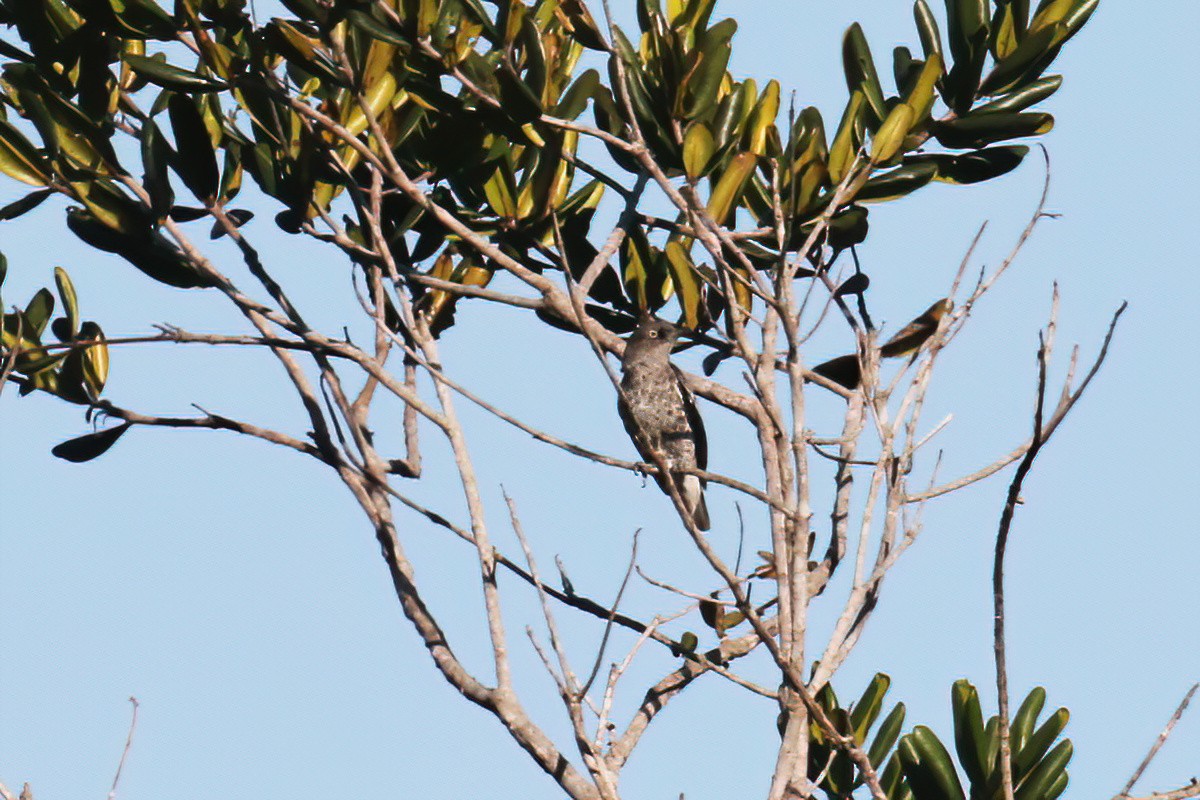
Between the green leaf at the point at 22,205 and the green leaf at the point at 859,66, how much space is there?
244cm

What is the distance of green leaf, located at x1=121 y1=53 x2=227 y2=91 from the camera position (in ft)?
13.5

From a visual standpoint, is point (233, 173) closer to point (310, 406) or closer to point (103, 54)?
point (103, 54)

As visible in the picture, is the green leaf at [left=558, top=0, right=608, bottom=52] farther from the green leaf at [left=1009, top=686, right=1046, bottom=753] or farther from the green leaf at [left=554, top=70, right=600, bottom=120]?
the green leaf at [left=1009, top=686, right=1046, bottom=753]

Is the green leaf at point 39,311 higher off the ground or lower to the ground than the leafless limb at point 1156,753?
higher

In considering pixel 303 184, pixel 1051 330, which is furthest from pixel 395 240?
pixel 1051 330

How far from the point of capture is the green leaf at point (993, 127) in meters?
4.20

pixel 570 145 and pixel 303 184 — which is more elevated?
pixel 570 145

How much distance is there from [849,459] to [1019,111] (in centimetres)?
118

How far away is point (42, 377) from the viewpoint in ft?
15.2

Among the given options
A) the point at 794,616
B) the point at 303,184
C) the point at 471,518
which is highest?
the point at 303,184

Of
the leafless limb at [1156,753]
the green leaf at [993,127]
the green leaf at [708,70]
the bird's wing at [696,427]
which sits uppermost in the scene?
the bird's wing at [696,427]

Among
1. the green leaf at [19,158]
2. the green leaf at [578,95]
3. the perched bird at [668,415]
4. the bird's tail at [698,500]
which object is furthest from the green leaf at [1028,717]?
the bird's tail at [698,500]

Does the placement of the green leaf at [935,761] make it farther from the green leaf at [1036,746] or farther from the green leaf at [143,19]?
the green leaf at [143,19]

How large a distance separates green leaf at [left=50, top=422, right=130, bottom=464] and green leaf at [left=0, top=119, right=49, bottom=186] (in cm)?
85
